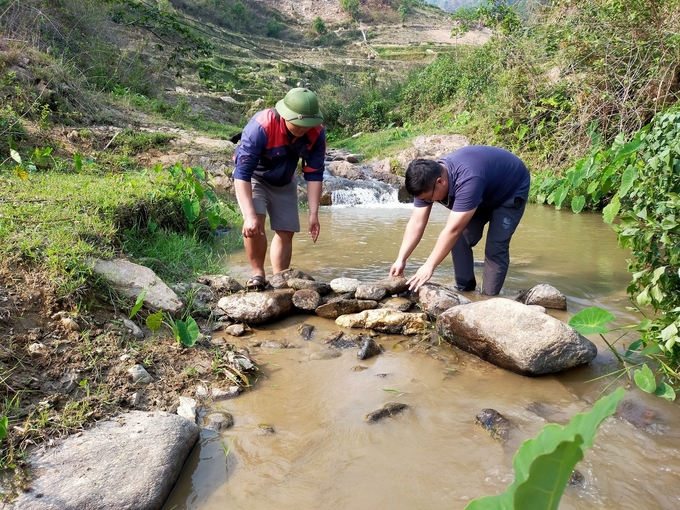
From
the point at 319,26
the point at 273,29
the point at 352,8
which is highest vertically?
the point at 352,8

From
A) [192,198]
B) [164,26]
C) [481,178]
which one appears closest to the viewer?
[481,178]

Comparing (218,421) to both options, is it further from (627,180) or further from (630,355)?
(627,180)

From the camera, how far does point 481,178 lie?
3.37 m

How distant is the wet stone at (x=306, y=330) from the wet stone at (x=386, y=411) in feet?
3.22

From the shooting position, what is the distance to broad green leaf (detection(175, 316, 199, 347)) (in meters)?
2.81

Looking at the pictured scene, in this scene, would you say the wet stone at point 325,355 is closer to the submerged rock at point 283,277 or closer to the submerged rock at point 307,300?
the submerged rock at point 307,300

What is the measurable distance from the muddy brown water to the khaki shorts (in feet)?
2.92

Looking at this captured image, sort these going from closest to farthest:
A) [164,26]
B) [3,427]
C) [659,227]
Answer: [3,427] → [659,227] → [164,26]

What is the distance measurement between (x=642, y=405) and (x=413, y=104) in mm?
17271

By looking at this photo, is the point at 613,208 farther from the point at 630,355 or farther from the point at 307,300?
the point at 307,300

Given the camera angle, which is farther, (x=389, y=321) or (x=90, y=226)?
(x=90, y=226)

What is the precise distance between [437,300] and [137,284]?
200 centimetres

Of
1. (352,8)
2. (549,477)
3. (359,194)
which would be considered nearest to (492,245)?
(549,477)

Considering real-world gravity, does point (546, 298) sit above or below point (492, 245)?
below
